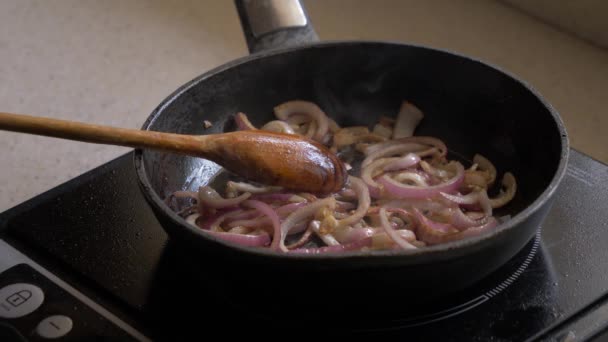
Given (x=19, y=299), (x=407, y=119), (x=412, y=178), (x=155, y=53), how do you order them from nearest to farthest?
(x=19, y=299)
(x=412, y=178)
(x=407, y=119)
(x=155, y=53)

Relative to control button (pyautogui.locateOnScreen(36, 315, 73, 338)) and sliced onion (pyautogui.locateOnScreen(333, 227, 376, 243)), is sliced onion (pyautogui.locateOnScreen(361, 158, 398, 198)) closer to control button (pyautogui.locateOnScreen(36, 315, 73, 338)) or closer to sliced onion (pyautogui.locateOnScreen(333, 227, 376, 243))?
sliced onion (pyautogui.locateOnScreen(333, 227, 376, 243))

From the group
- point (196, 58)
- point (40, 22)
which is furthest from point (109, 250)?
point (40, 22)

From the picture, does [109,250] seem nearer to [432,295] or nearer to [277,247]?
[277,247]

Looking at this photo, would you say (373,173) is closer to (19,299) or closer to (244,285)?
(244,285)

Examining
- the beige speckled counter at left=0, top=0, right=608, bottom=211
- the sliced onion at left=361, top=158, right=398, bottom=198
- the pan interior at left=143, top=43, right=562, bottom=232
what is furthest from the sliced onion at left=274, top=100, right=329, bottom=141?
the beige speckled counter at left=0, top=0, right=608, bottom=211

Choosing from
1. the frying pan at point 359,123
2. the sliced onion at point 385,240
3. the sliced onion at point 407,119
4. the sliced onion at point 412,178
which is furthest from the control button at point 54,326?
the sliced onion at point 407,119

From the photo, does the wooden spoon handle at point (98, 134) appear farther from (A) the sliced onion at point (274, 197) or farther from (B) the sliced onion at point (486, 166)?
(B) the sliced onion at point (486, 166)

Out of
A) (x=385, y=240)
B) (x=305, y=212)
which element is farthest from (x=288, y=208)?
(x=385, y=240)
